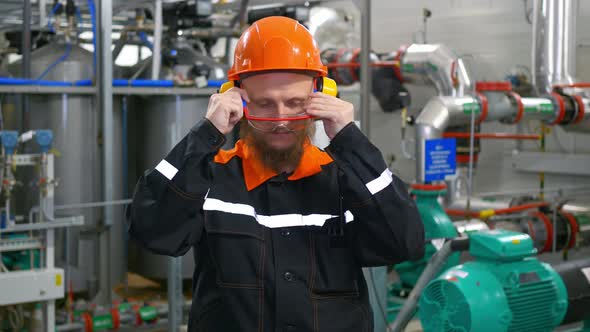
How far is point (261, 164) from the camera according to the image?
159 centimetres

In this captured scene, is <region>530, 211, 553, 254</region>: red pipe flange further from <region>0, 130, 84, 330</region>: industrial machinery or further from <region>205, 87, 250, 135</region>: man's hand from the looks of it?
<region>205, 87, 250, 135</region>: man's hand

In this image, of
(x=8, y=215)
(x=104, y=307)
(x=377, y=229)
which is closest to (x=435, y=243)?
(x=104, y=307)

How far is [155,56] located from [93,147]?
2.03 feet

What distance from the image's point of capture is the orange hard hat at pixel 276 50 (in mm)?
1533

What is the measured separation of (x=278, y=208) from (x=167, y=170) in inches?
8.9

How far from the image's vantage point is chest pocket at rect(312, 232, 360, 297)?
1.54m

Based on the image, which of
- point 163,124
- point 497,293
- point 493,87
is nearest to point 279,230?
point 497,293

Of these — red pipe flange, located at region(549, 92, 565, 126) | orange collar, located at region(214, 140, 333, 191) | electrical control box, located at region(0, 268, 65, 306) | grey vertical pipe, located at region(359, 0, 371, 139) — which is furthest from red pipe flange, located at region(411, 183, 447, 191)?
orange collar, located at region(214, 140, 333, 191)

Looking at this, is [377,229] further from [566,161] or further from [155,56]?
→ [566,161]

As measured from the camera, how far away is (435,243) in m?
4.17

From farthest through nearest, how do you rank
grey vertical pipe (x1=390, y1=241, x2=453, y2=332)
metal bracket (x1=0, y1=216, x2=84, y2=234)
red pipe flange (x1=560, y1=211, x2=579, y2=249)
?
red pipe flange (x1=560, y1=211, x2=579, y2=249) → metal bracket (x1=0, y1=216, x2=84, y2=234) → grey vertical pipe (x1=390, y1=241, x2=453, y2=332)

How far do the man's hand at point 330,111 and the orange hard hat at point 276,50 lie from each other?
7 cm

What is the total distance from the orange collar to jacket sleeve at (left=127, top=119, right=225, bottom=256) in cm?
10

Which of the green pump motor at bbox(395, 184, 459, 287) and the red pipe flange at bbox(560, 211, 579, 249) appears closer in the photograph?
the green pump motor at bbox(395, 184, 459, 287)
